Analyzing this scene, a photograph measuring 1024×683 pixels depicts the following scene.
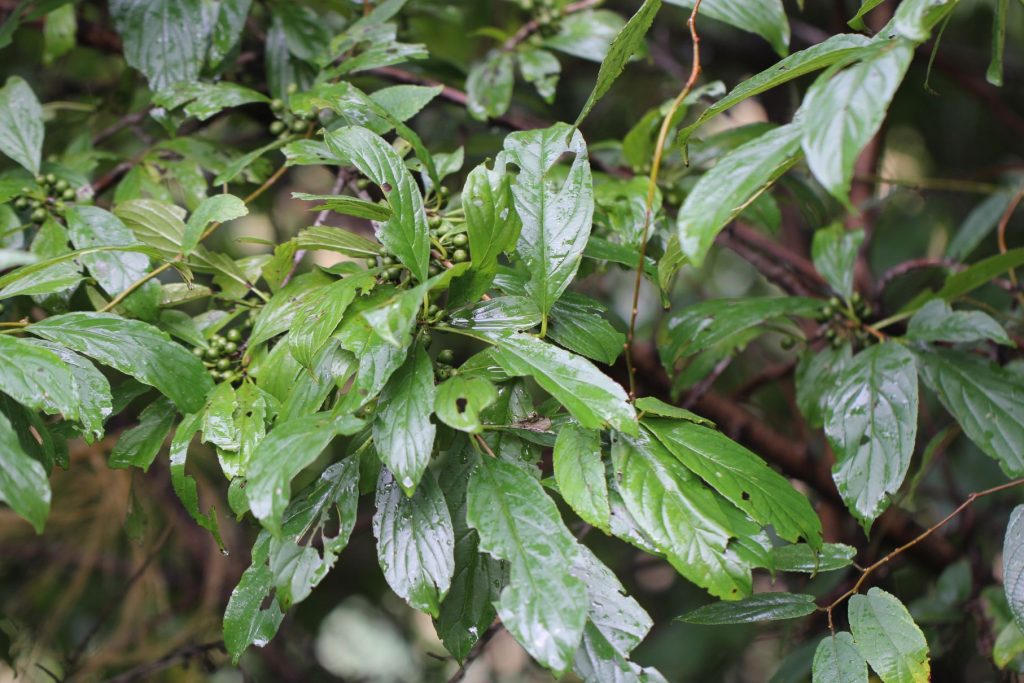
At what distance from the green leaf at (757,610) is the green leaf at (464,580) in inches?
6.6

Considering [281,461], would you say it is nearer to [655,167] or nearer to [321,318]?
[321,318]

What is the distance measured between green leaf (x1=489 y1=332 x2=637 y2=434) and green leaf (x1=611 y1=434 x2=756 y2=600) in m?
0.05

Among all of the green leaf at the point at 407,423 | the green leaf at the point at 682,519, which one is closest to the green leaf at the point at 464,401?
the green leaf at the point at 407,423

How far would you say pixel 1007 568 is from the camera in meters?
0.71

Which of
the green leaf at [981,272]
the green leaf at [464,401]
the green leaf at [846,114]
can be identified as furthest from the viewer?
the green leaf at [981,272]

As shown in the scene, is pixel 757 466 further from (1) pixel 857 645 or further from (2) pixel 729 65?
(2) pixel 729 65

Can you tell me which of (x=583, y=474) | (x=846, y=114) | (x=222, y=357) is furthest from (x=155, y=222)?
(x=846, y=114)

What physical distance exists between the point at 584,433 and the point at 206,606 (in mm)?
1122

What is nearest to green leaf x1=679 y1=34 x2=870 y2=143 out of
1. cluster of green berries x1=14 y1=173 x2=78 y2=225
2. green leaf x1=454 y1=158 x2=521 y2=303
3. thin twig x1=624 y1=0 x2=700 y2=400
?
thin twig x1=624 y1=0 x2=700 y2=400

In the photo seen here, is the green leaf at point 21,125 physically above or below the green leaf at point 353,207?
below

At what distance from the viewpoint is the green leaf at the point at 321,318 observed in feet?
2.06

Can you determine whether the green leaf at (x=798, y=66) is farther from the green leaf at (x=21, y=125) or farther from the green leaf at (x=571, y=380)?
the green leaf at (x=21, y=125)

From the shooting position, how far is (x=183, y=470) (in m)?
0.71

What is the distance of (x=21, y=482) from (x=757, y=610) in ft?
1.84
